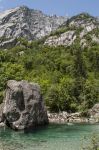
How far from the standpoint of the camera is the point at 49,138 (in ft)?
179

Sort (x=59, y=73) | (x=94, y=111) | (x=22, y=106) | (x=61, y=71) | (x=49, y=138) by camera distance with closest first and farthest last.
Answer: (x=49, y=138) < (x=22, y=106) < (x=94, y=111) < (x=59, y=73) < (x=61, y=71)

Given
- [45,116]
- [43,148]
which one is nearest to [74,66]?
[45,116]

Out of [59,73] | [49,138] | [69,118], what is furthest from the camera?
[59,73]

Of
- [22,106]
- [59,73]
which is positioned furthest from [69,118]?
[59,73]

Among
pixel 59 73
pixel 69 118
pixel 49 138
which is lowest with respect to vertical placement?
pixel 49 138

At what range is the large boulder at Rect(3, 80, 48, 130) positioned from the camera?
6850cm

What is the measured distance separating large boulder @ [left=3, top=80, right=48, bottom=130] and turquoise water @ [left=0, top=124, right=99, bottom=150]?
290 centimetres

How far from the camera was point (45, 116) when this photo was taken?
74.9 meters

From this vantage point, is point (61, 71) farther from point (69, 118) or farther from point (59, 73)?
point (69, 118)

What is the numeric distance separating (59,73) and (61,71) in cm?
959

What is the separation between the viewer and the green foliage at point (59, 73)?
94.6 meters

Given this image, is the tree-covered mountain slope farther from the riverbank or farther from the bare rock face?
the riverbank

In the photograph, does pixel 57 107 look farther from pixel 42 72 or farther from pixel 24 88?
pixel 42 72

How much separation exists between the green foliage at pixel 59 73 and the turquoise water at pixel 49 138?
23006 mm
